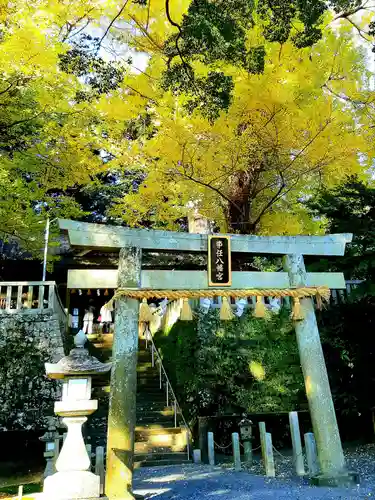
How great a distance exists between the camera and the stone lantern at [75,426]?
485 cm

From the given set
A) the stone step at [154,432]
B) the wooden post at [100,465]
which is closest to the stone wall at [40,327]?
the stone step at [154,432]

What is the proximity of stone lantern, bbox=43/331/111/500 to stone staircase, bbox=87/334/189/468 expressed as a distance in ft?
15.9

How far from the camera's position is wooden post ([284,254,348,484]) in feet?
21.5

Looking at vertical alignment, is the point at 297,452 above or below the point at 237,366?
below

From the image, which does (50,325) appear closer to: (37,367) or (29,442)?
(37,367)

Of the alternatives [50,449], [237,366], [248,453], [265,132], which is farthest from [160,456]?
[265,132]

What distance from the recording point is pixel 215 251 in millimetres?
7207

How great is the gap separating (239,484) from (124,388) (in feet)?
8.41

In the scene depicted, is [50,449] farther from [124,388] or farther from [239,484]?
A: [239,484]

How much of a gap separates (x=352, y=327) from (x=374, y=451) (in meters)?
2.95

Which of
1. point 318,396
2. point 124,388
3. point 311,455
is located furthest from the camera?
point 311,455

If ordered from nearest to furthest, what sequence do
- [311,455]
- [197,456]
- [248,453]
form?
[311,455], [248,453], [197,456]

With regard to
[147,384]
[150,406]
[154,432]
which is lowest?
[154,432]

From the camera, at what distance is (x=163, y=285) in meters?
6.95
